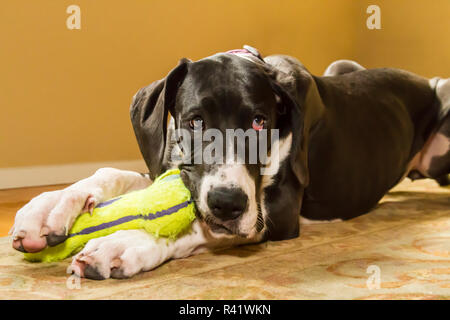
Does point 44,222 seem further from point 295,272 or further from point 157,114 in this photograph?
point 295,272

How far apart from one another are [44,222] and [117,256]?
0.27 m

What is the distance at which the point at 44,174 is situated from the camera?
15.7 ft

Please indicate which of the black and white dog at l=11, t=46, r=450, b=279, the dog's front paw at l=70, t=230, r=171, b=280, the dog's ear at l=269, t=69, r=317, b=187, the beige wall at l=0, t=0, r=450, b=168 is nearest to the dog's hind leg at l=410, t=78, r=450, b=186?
the black and white dog at l=11, t=46, r=450, b=279

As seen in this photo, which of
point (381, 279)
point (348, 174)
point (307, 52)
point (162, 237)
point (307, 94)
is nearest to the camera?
point (381, 279)

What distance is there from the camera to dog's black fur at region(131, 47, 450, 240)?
2146 mm

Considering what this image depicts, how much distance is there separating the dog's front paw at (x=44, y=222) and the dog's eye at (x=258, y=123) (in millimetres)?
713

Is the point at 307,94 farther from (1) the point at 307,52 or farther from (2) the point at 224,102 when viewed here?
(1) the point at 307,52

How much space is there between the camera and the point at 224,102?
2.08 meters

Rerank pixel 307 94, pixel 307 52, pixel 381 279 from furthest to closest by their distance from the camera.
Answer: pixel 307 52, pixel 307 94, pixel 381 279

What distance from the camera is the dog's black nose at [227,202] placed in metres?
1.89

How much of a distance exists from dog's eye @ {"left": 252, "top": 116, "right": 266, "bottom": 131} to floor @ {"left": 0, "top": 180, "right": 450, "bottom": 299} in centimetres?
51
